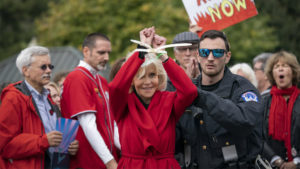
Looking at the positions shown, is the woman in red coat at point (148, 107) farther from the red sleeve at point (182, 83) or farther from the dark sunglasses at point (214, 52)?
the dark sunglasses at point (214, 52)

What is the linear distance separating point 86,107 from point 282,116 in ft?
9.07

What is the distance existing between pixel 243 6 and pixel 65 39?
59.5 ft

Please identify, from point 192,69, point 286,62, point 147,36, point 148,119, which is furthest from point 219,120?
point 286,62

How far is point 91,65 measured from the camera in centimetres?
635

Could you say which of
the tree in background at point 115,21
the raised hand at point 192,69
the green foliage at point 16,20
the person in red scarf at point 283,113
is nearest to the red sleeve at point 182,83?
the raised hand at point 192,69

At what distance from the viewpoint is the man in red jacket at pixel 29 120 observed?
5.31 m

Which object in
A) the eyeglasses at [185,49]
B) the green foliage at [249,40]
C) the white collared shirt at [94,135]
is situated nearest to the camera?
the white collared shirt at [94,135]

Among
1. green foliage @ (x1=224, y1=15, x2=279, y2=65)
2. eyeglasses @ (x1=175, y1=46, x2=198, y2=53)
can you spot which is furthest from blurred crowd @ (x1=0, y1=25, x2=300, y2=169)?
green foliage @ (x1=224, y1=15, x2=279, y2=65)

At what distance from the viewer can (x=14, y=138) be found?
17.5 feet

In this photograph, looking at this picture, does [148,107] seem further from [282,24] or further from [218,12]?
[282,24]

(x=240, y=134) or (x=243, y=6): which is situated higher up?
(x=243, y=6)

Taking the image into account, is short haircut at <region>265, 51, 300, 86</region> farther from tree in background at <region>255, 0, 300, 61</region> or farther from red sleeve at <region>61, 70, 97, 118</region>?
tree in background at <region>255, 0, 300, 61</region>

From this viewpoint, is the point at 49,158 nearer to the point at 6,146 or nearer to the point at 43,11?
the point at 6,146

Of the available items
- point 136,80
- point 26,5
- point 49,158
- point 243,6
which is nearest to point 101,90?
point 49,158
